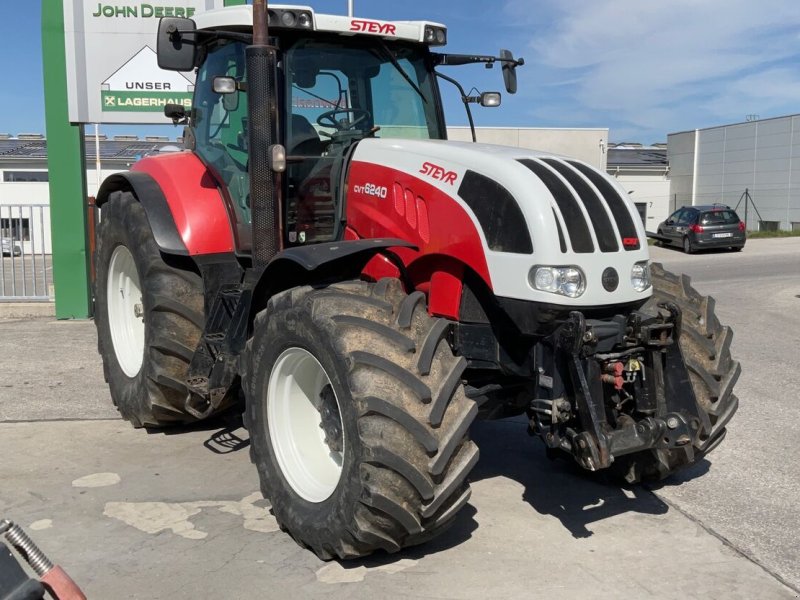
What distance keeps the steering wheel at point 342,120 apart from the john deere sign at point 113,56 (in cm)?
584

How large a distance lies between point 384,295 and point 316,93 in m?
1.61

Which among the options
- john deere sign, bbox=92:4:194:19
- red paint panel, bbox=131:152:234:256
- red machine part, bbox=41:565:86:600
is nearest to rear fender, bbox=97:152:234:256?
red paint panel, bbox=131:152:234:256

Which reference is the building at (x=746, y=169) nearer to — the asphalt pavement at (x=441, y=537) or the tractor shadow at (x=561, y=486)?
the asphalt pavement at (x=441, y=537)

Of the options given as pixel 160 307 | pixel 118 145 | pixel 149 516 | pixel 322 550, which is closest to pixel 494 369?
pixel 322 550

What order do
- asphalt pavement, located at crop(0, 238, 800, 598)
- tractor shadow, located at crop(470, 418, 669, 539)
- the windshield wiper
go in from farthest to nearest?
the windshield wiper → tractor shadow, located at crop(470, 418, 669, 539) → asphalt pavement, located at crop(0, 238, 800, 598)

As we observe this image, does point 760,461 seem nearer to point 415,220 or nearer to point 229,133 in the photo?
point 415,220

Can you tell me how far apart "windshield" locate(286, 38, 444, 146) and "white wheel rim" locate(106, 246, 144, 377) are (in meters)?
2.16

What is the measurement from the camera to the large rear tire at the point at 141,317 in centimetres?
516

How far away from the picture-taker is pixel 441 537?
4016mm

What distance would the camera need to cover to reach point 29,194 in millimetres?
29922

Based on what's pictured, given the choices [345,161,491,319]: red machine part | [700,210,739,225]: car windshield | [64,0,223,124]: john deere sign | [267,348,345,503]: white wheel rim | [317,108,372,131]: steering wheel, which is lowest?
[267,348,345,503]: white wheel rim

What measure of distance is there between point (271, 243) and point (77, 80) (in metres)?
6.57

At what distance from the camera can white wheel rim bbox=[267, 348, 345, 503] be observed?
400 centimetres

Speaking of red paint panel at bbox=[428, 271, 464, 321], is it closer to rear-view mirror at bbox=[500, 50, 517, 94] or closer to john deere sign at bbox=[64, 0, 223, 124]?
rear-view mirror at bbox=[500, 50, 517, 94]
